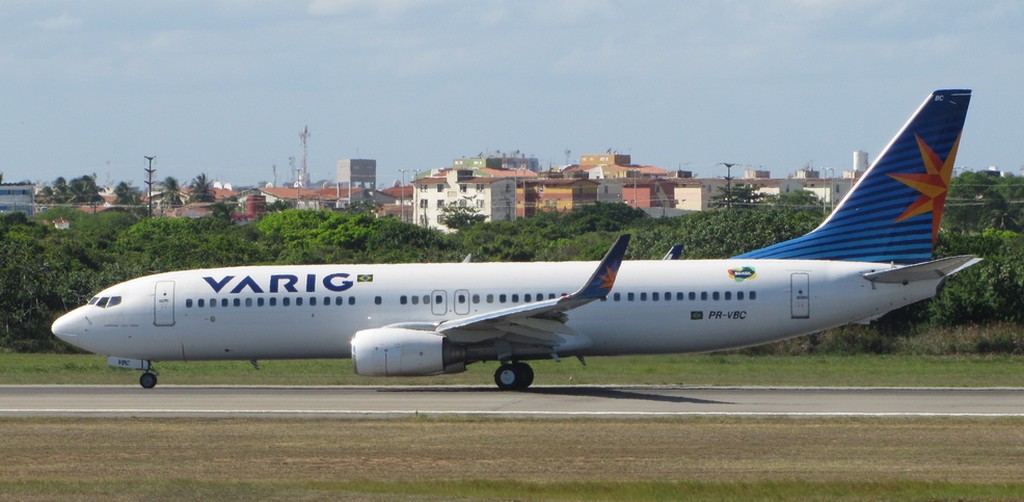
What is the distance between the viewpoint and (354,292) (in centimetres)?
3228

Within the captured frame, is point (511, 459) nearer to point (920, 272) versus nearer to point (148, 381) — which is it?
point (920, 272)

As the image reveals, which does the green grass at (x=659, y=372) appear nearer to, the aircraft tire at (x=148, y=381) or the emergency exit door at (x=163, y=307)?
the aircraft tire at (x=148, y=381)

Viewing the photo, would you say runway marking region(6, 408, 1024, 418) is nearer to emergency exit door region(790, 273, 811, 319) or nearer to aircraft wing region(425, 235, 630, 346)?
aircraft wing region(425, 235, 630, 346)

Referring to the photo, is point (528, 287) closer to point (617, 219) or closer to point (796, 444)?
point (796, 444)

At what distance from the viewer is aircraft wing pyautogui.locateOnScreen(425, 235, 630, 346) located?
2898 cm

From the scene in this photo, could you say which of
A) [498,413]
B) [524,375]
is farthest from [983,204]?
[498,413]

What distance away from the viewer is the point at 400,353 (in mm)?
30250

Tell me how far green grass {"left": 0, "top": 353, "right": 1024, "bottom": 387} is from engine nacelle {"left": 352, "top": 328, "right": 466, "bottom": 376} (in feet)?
12.0

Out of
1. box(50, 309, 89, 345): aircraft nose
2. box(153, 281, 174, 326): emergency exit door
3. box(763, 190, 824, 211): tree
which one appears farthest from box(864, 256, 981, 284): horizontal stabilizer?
box(763, 190, 824, 211): tree

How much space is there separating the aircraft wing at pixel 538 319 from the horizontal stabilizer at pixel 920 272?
6.04 meters

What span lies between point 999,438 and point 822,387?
8905 millimetres

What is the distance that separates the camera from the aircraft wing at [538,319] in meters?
29.0

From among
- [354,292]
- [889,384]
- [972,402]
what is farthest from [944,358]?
[354,292]

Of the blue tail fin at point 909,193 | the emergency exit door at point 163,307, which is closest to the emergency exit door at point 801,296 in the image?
the blue tail fin at point 909,193
